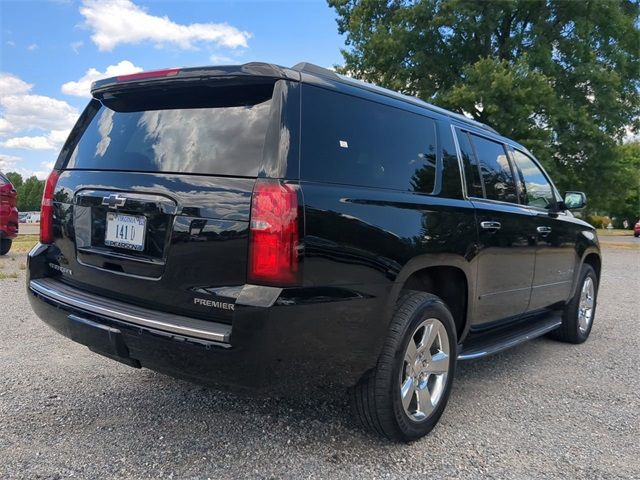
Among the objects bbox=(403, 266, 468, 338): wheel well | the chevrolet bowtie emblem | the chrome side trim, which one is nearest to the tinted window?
bbox=(403, 266, 468, 338): wheel well

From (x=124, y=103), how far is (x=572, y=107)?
60.3 ft

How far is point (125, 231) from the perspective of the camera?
8.68ft

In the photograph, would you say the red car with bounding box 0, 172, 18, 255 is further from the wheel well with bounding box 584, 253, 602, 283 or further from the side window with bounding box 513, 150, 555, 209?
the wheel well with bounding box 584, 253, 602, 283

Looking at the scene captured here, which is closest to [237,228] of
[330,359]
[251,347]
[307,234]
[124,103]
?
[307,234]

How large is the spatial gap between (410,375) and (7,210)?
366 inches

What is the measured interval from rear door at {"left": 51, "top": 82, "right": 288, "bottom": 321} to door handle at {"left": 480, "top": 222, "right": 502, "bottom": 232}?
1772 mm

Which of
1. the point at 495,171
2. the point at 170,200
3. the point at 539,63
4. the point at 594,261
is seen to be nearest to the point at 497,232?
the point at 495,171

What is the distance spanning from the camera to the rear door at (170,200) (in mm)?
2377

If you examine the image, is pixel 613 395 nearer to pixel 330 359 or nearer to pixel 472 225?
pixel 472 225

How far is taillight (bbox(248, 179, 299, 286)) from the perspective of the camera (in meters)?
2.27

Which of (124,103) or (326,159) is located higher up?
(124,103)

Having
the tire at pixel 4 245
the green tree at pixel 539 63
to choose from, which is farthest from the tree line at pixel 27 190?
the tire at pixel 4 245

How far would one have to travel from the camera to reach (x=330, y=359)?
8.11ft

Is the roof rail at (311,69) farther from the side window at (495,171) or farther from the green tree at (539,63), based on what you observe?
the green tree at (539,63)
